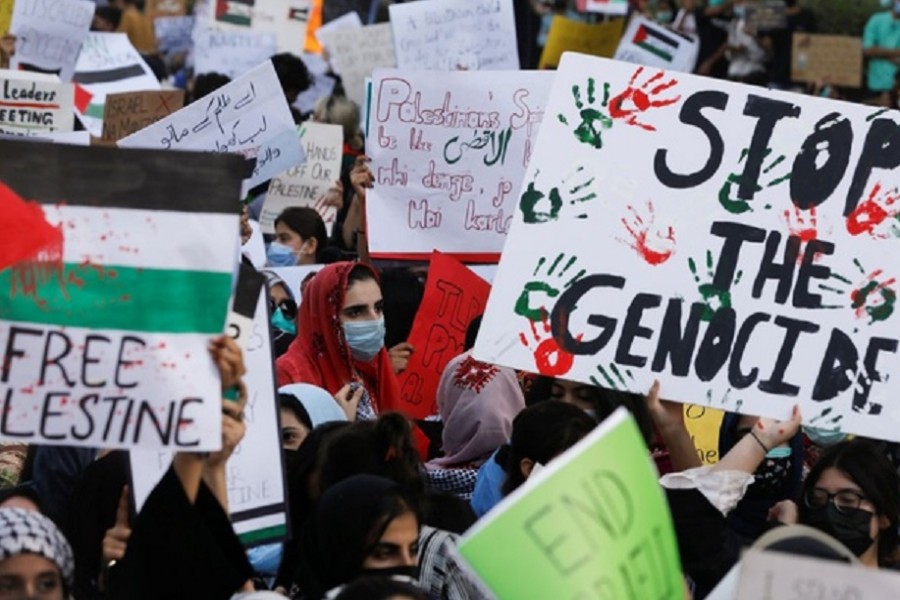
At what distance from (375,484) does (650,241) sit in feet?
3.39

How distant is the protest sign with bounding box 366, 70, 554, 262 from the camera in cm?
846

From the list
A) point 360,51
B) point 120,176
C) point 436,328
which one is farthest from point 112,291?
point 360,51

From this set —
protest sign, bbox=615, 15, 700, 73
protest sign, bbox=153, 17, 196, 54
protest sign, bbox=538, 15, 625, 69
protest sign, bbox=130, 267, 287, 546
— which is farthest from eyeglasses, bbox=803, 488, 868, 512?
protest sign, bbox=153, 17, 196, 54

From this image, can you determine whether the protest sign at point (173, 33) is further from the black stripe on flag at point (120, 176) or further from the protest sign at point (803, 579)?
the protest sign at point (803, 579)

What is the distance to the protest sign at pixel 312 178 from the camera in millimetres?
11195

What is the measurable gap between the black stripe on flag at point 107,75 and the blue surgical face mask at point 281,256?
419cm

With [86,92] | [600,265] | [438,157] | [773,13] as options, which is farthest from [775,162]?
[773,13]

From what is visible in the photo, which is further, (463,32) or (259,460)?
(463,32)

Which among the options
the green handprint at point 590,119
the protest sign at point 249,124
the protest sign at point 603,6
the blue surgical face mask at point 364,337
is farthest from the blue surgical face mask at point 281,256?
the protest sign at point 603,6

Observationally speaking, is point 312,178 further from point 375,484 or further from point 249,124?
point 375,484

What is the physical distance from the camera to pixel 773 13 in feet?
68.8

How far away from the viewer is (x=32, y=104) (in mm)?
9492

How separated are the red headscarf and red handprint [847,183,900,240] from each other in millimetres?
2073

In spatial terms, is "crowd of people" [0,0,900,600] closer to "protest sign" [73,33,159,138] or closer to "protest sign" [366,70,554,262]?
"protest sign" [366,70,554,262]
